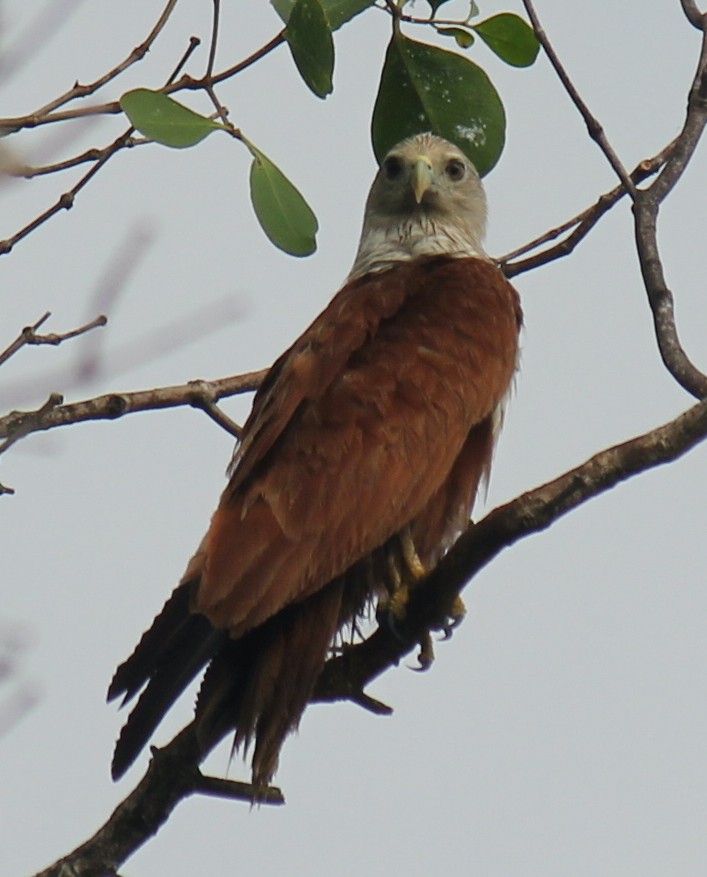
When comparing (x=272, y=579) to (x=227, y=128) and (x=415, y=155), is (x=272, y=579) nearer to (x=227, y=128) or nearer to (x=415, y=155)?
(x=227, y=128)

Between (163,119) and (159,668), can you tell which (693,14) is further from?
(159,668)

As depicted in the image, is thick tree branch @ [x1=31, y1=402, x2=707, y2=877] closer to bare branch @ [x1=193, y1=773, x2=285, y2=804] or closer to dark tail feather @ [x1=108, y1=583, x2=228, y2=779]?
bare branch @ [x1=193, y1=773, x2=285, y2=804]

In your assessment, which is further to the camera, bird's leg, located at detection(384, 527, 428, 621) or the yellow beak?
the yellow beak

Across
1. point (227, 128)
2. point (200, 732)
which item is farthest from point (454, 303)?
point (200, 732)

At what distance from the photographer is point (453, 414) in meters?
3.57

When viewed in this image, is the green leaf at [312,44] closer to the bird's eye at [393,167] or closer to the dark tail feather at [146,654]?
the dark tail feather at [146,654]

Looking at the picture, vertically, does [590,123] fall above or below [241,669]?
above

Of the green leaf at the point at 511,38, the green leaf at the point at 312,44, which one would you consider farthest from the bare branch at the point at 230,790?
the green leaf at the point at 511,38

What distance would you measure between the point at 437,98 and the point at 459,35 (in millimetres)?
180

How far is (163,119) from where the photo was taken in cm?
313

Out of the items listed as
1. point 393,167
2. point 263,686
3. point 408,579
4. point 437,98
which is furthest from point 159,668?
point 393,167

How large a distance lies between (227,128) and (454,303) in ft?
2.76

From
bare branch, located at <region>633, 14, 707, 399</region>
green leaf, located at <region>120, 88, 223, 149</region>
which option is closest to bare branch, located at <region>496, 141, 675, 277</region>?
bare branch, located at <region>633, 14, 707, 399</region>

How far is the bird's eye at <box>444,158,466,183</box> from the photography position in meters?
5.01
